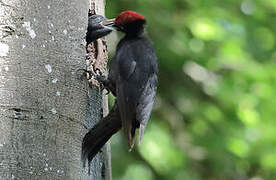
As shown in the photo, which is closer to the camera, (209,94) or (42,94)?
(42,94)

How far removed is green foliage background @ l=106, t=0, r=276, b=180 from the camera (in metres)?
5.34

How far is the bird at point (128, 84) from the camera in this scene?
3236 mm

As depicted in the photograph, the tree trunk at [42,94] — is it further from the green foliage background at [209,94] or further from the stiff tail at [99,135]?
the green foliage background at [209,94]

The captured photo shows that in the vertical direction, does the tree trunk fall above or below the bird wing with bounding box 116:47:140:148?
above

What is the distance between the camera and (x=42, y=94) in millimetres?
2986

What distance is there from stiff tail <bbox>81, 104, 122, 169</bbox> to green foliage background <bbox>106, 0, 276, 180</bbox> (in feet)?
6.10

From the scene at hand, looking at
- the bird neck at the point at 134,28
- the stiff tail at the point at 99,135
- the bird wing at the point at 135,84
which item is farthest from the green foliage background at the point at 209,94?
the stiff tail at the point at 99,135

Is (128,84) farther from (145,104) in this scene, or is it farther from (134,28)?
(134,28)

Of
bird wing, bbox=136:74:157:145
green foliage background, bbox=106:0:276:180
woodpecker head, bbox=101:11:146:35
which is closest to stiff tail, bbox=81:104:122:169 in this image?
bird wing, bbox=136:74:157:145

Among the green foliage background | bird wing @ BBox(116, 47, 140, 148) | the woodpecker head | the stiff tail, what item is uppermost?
the woodpecker head

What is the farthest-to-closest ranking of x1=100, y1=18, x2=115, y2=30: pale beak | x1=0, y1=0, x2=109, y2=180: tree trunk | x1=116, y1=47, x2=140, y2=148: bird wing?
x1=100, y1=18, x2=115, y2=30: pale beak < x1=116, y1=47, x2=140, y2=148: bird wing < x1=0, y1=0, x2=109, y2=180: tree trunk

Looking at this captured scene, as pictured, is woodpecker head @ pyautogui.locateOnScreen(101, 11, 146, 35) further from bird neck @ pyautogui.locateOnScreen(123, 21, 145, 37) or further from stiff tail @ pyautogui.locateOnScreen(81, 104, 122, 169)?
stiff tail @ pyautogui.locateOnScreen(81, 104, 122, 169)

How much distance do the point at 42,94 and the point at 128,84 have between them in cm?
65

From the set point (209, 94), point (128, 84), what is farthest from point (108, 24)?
point (209, 94)
